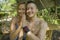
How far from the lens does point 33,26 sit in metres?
1.64

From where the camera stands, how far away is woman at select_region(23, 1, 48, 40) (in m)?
1.52

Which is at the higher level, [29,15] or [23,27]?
[29,15]

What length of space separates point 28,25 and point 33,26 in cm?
6

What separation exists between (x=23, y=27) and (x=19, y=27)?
0.04 metres

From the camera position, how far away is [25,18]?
62.4 inches

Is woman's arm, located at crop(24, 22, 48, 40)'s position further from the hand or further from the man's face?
the man's face

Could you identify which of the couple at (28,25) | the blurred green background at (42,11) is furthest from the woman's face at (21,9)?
the blurred green background at (42,11)

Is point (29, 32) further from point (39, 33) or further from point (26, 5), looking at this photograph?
point (26, 5)

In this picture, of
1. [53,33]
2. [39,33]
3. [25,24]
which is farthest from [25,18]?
[53,33]

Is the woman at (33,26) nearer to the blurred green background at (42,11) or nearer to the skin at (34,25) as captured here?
the skin at (34,25)

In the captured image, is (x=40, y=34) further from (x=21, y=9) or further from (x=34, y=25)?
(x=21, y=9)

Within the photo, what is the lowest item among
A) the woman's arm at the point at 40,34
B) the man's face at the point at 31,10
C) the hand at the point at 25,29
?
the woman's arm at the point at 40,34

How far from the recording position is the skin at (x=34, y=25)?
1.52 metres

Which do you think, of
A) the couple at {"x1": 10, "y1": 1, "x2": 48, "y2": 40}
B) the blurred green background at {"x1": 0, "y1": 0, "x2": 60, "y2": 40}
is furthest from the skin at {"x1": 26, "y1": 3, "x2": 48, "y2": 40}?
the blurred green background at {"x1": 0, "y1": 0, "x2": 60, "y2": 40}
